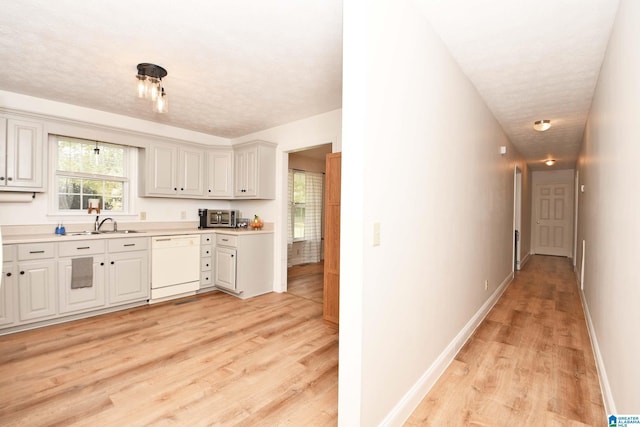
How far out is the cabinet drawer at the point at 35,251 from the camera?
3.01m

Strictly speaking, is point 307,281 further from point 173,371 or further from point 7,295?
point 7,295

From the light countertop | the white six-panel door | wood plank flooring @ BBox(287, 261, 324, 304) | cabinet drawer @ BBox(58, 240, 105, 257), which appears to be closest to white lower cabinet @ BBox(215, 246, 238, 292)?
the light countertop

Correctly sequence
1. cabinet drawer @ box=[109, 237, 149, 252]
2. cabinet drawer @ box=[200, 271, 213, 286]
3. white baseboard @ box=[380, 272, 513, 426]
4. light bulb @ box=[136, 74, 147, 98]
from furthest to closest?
cabinet drawer @ box=[200, 271, 213, 286]
cabinet drawer @ box=[109, 237, 149, 252]
light bulb @ box=[136, 74, 147, 98]
white baseboard @ box=[380, 272, 513, 426]

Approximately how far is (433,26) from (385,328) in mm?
1931

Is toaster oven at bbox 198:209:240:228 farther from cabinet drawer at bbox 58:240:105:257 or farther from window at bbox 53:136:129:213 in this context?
cabinet drawer at bbox 58:240:105:257

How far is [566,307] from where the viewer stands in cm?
385

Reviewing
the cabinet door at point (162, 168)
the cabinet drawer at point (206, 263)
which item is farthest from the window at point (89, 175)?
the cabinet drawer at point (206, 263)

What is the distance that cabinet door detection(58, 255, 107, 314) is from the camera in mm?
3240

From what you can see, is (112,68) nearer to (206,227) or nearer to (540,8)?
(206,227)

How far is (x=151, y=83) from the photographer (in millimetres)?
2604

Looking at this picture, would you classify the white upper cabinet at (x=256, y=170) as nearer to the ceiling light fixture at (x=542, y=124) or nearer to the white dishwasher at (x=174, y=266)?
the white dishwasher at (x=174, y=266)

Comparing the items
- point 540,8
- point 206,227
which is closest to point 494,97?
point 540,8

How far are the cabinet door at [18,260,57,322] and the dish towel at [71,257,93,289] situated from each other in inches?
6.4

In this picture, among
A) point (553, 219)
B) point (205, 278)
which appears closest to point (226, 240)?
point (205, 278)
